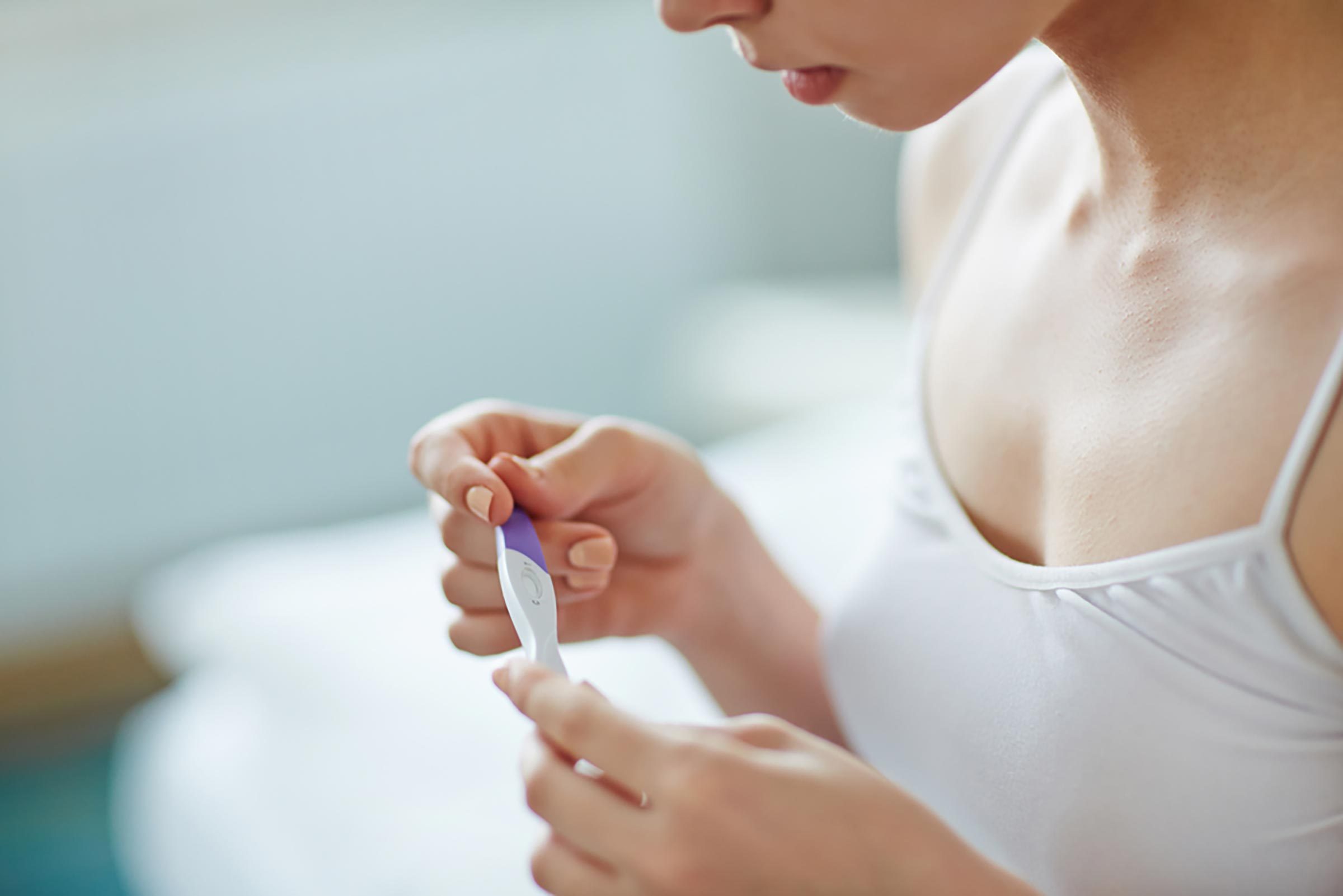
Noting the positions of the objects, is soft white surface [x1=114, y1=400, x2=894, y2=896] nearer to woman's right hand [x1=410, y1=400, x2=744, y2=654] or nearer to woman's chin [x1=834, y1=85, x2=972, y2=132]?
woman's right hand [x1=410, y1=400, x2=744, y2=654]

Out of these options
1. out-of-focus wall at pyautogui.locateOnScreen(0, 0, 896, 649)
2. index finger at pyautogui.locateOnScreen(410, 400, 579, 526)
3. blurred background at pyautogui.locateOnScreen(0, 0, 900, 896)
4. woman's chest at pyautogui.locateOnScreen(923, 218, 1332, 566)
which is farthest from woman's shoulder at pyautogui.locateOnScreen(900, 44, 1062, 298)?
out-of-focus wall at pyautogui.locateOnScreen(0, 0, 896, 649)

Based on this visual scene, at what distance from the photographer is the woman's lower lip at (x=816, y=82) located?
0.58m

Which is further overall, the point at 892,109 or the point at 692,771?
the point at 892,109

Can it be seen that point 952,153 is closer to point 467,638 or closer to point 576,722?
point 467,638

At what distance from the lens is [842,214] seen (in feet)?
8.62

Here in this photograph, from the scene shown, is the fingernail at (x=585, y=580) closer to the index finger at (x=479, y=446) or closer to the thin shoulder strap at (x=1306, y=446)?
the index finger at (x=479, y=446)

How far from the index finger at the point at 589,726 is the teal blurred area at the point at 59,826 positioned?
5.27ft

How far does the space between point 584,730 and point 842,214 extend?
2.26 meters

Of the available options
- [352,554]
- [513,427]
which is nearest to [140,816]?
[352,554]

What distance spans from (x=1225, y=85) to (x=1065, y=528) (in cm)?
22

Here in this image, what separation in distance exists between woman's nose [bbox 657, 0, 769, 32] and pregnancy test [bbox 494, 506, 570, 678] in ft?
0.87

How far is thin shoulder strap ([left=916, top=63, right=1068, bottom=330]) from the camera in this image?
83cm

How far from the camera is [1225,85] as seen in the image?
0.60 metres

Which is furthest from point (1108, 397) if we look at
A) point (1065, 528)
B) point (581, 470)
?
point (581, 470)
